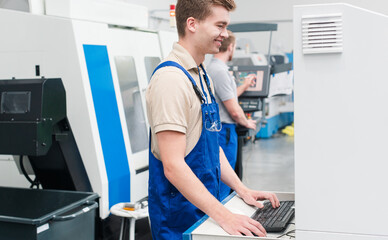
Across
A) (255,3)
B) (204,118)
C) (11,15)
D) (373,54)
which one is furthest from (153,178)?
(255,3)

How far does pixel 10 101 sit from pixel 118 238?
1.12 meters

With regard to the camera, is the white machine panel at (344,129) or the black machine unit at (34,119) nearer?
the white machine panel at (344,129)

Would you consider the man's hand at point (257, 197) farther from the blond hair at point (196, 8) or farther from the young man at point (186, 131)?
the blond hair at point (196, 8)

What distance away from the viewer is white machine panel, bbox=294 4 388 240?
3.80 feet

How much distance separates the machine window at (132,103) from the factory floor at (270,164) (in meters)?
2.72

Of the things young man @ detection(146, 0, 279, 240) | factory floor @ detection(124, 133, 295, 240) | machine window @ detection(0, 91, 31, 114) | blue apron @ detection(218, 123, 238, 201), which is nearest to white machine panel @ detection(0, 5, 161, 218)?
machine window @ detection(0, 91, 31, 114)

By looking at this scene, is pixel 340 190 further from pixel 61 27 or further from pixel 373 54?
pixel 61 27

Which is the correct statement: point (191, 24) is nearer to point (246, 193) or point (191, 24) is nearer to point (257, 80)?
point (246, 193)

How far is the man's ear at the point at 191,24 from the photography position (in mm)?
1607

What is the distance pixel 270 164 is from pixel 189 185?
5633mm

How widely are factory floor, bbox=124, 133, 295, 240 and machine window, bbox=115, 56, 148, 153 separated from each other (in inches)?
107

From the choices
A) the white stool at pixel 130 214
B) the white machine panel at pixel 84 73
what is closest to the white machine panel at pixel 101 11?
the white machine panel at pixel 84 73

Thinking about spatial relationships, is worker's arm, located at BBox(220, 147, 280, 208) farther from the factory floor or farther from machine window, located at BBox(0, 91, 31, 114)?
the factory floor

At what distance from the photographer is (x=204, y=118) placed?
1.64 m
